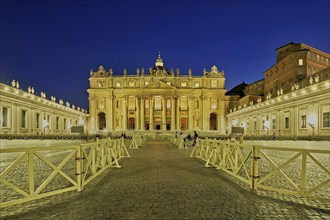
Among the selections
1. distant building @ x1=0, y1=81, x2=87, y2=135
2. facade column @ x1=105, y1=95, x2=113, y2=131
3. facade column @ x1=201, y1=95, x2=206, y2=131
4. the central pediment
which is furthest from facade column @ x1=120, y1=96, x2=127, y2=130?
facade column @ x1=201, y1=95, x2=206, y2=131

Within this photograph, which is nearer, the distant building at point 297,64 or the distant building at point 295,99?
the distant building at point 295,99

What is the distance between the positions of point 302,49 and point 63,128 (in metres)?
54.0

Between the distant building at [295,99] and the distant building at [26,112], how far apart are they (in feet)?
129

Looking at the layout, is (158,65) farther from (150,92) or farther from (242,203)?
(242,203)

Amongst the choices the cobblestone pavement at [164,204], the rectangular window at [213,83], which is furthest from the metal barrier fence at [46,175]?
the rectangular window at [213,83]

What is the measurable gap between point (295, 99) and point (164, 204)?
33.1 m

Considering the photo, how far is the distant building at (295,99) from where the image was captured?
27858 mm

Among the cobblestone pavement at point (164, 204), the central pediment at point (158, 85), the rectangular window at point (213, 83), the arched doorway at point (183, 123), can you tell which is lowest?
the arched doorway at point (183, 123)

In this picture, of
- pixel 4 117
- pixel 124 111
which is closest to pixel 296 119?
pixel 4 117

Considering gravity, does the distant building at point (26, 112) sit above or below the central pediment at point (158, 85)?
below

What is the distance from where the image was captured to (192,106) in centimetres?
7962

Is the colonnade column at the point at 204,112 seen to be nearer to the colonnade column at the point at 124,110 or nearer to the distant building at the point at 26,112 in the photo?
the colonnade column at the point at 124,110

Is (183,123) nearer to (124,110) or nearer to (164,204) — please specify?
(124,110)

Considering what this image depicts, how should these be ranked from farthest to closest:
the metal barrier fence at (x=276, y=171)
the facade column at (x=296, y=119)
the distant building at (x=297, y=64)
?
the distant building at (x=297, y=64), the facade column at (x=296, y=119), the metal barrier fence at (x=276, y=171)
